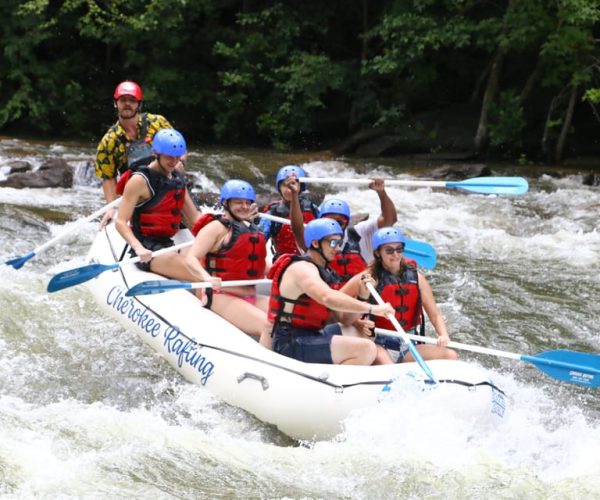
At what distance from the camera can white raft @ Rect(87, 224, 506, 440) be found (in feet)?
16.1

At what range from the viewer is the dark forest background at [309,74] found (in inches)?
603

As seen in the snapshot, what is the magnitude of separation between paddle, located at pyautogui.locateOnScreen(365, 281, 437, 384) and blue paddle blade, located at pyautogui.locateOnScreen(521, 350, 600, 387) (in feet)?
1.74

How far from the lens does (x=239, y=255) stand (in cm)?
593

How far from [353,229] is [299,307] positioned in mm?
1142

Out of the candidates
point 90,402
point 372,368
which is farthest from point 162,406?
point 372,368

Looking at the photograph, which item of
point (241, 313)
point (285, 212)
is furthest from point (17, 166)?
point (241, 313)

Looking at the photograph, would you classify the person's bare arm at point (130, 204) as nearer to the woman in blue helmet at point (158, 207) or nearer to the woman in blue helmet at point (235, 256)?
the woman in blue helmet at point (158, 207)

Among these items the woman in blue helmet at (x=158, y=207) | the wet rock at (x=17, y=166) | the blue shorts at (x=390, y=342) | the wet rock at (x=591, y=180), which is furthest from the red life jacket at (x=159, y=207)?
the wet rock at (x=591, y=180)

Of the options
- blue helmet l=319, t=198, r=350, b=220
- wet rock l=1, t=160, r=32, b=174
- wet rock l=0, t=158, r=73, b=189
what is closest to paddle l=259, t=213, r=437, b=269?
blue helmet l=319, t=198, r=350, b=220

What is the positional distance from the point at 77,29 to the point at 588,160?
900 centimetres

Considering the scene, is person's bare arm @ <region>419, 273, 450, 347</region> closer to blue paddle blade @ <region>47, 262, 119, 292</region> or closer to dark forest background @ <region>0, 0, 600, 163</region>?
blue paddle blade @ <region>47, 262, 119, 292</region>

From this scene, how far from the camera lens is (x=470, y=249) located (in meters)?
9.80

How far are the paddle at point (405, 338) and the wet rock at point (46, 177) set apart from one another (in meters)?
7.39

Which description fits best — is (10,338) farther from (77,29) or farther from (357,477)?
(77,29)
